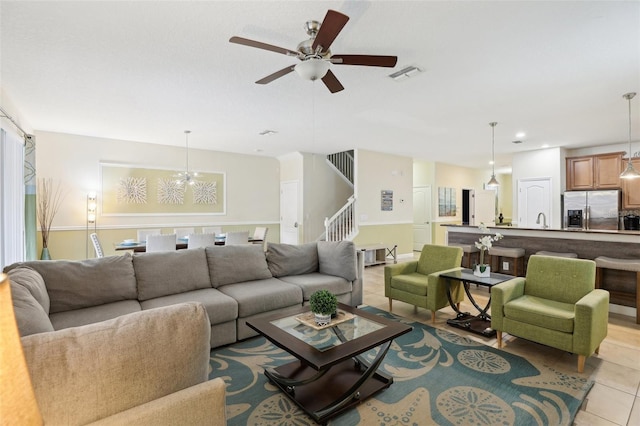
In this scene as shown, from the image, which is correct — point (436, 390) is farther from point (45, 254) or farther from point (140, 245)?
point (45, 254)

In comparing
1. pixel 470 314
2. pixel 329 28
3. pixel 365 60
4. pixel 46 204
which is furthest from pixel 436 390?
pixel 46 204

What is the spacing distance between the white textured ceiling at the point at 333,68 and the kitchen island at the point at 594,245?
1744 mm

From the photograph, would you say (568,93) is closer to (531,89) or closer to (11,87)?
(531,89)

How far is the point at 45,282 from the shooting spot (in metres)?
2.62

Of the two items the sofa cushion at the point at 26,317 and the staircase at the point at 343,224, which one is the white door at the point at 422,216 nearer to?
the staircase at the point at 343,224

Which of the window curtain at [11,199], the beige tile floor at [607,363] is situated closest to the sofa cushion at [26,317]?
the beige tile floor at [607,363]

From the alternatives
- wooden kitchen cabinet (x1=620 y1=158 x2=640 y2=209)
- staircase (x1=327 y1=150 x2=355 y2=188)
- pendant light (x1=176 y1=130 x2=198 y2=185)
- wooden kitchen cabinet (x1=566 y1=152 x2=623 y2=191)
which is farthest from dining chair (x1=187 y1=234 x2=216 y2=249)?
wooden kitchen cabinet (x1=620 y1=158 x2=640 y2=209)

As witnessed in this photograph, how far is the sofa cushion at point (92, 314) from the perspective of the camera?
7.98 ft

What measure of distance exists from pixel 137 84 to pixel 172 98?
1.61 ft

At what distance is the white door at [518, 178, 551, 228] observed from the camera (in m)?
7.08

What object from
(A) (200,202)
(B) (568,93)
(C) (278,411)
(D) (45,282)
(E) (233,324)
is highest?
(B) (568,93)

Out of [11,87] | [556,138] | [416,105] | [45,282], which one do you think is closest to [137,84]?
[11,87]

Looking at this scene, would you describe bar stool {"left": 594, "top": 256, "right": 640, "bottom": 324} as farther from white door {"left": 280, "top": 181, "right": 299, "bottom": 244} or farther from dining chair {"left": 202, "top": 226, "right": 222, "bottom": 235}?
dining chair {"left": 202, "top": 226, "right": 222, "bottom": 235}

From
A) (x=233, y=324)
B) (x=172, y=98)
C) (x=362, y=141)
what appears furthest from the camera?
(x=362, y=141)
